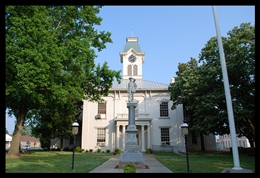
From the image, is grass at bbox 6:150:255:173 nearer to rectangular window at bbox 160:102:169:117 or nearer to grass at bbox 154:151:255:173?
grass at bbox 154:151:255:173

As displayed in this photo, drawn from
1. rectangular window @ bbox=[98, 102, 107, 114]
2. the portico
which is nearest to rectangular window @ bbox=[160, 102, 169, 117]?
the portico

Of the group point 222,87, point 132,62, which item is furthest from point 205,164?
point 132,62

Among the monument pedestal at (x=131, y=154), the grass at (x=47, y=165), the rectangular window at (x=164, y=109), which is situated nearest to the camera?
the grass at (x=47, y=165)

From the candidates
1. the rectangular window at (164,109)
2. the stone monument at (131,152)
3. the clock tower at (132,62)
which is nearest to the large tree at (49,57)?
the stone monument at (131,152)

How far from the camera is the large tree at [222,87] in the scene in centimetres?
1866

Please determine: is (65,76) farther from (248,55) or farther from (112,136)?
(112,136)

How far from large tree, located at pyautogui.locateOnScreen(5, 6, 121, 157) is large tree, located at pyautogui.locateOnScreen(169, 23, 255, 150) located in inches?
365

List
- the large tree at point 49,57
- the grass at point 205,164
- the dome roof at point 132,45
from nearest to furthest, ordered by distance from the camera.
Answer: the grass at point 205,164 → the large tree at point 49,57 → the dome roof at point 132,45

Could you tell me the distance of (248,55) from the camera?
52.4 ft

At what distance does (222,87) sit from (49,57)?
15.9 metres

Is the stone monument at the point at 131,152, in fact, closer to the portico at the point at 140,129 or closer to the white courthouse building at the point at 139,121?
the portico at the point at 140,129

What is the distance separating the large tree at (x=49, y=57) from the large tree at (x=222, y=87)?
30.4 ft

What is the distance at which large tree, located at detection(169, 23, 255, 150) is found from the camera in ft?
61.2

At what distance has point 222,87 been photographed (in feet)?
69.5
